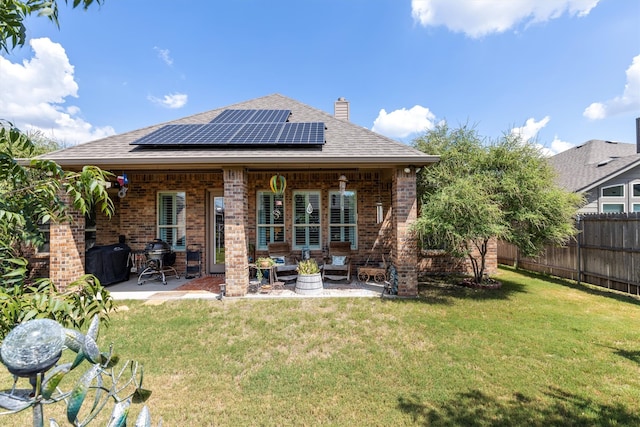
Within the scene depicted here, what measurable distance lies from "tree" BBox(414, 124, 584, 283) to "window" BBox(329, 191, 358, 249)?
2.49m

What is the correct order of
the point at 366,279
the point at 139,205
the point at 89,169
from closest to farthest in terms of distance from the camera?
the point at 89,169 → the point at 366,279 → the point at 139,205

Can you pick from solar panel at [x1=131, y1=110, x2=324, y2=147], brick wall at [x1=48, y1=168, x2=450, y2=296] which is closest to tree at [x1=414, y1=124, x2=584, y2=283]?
brick wall at [x1=48, y1=168, x2=450, y2=296]

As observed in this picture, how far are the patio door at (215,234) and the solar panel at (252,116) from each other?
257cm

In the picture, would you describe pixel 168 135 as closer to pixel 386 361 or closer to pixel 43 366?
pixel 386 361

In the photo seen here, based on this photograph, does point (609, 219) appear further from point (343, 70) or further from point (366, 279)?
point (343, 70)

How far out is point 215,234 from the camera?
9516 millimetres

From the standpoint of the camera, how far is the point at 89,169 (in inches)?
64.2

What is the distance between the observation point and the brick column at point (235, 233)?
679 cm

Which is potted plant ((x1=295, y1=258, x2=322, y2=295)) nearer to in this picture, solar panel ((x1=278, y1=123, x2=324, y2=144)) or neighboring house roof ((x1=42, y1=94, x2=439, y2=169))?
neighboring house roof ((x1=42, y1=94, x2=439, y2=169))

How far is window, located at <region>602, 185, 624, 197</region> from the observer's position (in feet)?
41.1

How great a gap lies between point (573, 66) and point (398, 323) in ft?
33.6

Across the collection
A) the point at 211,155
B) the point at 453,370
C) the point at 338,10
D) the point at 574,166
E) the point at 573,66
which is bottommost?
the point at 453,370

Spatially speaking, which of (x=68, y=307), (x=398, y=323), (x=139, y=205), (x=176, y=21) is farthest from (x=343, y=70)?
(x=68, y=307)

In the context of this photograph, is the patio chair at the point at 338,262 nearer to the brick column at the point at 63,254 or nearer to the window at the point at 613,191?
the brick column at the point at 63,254
